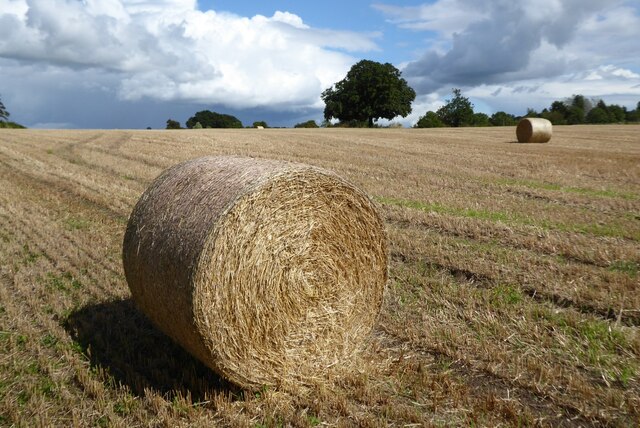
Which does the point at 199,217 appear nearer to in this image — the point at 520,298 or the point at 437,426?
the point at 437,426

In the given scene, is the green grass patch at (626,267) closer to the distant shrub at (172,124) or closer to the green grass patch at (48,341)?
the green grass patch at (48,341)

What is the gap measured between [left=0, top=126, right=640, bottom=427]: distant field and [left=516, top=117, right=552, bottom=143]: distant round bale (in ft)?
49.6

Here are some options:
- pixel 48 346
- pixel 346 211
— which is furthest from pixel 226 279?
pixel 48 346

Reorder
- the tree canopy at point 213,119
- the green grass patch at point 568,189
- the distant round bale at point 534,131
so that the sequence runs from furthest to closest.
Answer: the tree canopy at point 213,119
the distant round bale at point 534,131
the green grass patch at point 568,189

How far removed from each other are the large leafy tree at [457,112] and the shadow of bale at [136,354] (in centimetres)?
7173

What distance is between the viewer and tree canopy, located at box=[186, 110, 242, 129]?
81.6 metres

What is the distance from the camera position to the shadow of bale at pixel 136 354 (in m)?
4.13

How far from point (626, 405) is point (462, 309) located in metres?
1.80

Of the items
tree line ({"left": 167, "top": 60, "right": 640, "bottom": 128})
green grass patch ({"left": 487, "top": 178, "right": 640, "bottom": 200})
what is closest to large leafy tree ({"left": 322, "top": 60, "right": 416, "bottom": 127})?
tree line ({"left": 167, "top": 60, "right": 640, "bottom": 128})

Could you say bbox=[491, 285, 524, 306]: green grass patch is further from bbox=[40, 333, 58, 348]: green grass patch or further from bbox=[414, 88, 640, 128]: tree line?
bbox=[414, 88, 640, 128]: tree line

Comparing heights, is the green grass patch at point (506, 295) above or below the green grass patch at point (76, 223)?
below

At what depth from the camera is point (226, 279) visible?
3.90 m

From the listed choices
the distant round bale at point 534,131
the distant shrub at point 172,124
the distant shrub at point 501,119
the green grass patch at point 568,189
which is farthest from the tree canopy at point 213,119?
the green grass patch at point 568,189

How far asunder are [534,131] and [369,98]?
3886cm
